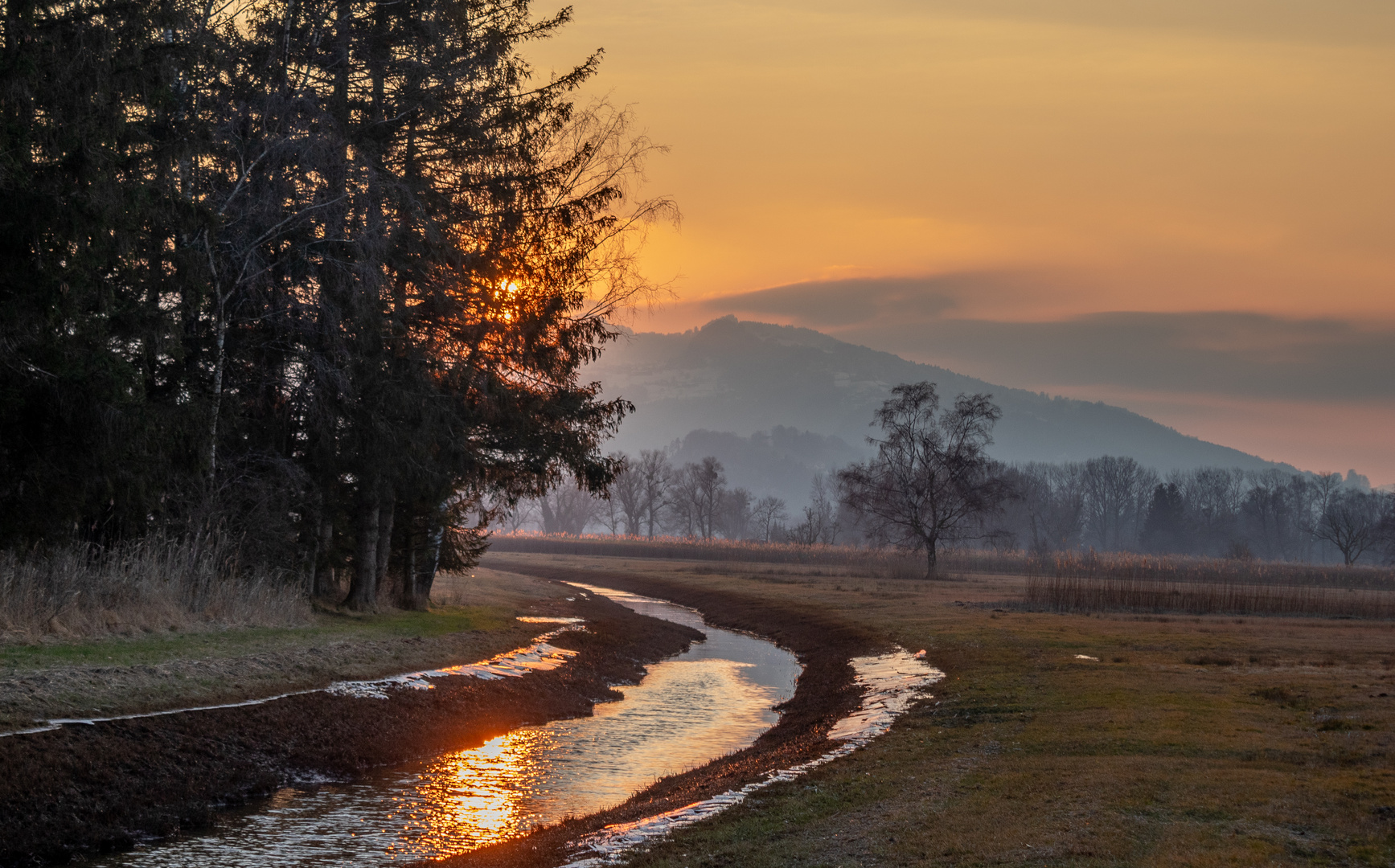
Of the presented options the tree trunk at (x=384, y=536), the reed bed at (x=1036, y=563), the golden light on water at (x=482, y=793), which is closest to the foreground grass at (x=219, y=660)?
the tree trunk at (x=384, y=536)

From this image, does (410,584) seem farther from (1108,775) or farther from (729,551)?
(729,551)

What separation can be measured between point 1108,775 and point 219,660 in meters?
14.3

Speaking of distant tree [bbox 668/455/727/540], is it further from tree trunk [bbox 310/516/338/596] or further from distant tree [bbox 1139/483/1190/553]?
tree trunk [bbox 310/516/338/596]

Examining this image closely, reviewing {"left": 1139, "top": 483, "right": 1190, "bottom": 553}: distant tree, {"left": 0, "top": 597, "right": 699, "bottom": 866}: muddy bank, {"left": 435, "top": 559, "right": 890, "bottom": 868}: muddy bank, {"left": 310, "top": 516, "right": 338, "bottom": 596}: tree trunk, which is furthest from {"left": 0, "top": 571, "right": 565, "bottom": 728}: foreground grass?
{"left": 1139, "top": 483, "right": 1190, "bottom": 553}: distant tree

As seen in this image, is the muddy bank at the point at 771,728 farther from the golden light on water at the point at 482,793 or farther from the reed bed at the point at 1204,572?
the reed bed at the point at 1204,572

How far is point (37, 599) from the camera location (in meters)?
18.0

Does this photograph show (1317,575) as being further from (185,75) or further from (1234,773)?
(185,75)

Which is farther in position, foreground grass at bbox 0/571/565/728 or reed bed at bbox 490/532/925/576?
reed bed at bbox 490/532/925/576

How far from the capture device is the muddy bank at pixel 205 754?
12055 mm

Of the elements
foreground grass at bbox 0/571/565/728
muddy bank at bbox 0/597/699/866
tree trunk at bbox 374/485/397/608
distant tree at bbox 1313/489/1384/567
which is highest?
distant tree at bbox 1313/489/1384/567

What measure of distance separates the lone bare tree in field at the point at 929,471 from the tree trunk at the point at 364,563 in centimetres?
4621

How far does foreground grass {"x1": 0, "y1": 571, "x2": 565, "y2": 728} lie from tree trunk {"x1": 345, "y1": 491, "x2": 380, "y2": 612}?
617 millimetres

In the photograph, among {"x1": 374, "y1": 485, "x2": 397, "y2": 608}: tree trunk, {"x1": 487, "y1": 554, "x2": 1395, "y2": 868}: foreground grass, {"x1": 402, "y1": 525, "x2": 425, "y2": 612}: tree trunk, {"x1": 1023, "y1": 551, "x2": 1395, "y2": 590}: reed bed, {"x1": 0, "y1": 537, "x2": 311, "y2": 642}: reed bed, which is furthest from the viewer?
{"x1": 1023, "y1": 551, "x2": 1395, "y2": 590}: reed bed

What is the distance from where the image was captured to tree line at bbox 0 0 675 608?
18.7 m
